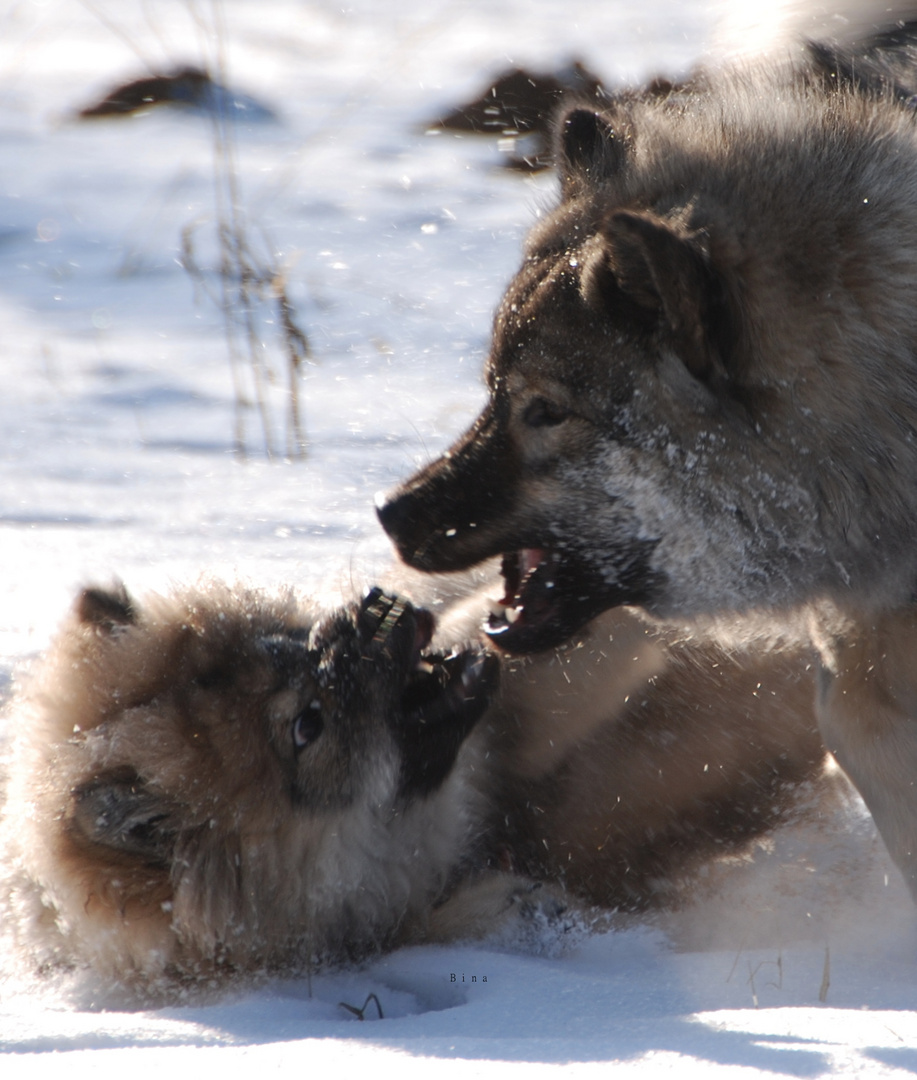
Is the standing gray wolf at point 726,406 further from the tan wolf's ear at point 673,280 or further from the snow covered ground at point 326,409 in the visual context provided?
the snow covered ground at point 326,409

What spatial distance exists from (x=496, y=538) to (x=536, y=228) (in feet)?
2.20

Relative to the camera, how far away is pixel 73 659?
8.55 ft

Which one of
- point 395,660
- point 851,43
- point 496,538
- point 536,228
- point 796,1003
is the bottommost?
point 796,1003

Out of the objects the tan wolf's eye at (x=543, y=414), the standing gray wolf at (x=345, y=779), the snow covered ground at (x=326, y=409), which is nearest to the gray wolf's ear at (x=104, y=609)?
the standing gray wolf at (x=345, y=779)

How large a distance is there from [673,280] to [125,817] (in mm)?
1400

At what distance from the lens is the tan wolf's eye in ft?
7.34

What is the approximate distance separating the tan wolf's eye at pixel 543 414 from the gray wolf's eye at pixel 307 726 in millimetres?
775

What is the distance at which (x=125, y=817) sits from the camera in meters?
2.32

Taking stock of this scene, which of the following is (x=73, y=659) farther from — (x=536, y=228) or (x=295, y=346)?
(x=295, y=346)

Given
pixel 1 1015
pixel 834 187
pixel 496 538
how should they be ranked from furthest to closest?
pixel 496 538 → pixel 834 187 → pixel 1 1015

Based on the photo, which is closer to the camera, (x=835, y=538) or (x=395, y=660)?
(x=835, y=538)

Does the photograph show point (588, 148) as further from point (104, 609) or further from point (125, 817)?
point (125, 817)

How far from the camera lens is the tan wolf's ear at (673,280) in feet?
6.45

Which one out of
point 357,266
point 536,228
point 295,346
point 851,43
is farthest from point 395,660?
point 357,266
